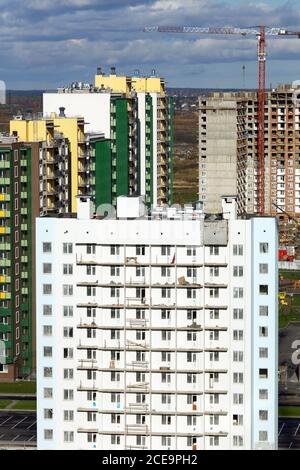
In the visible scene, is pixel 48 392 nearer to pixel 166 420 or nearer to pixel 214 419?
pixel 166 420

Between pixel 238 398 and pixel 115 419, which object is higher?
pixel 238 398

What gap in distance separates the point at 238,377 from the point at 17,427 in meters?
14.1

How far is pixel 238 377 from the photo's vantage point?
61.3 ft

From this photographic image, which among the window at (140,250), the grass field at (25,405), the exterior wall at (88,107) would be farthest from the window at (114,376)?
the exterior wall at (88,107)

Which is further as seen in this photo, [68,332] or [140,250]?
[68,332]

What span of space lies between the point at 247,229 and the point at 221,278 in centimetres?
97

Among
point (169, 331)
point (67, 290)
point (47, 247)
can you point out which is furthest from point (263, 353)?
point (47, 247)

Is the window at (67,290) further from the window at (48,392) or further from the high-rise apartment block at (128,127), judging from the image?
the high-rise apartment block at (128,127)

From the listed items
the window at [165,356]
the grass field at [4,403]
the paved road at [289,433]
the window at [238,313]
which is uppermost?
the window at [238,313]

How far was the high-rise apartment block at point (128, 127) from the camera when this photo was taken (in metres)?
46.8

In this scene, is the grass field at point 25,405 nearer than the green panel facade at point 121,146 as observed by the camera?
Yes

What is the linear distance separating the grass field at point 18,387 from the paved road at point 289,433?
28.5ft

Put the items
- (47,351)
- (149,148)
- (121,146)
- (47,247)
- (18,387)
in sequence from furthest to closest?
(149,148)
(121,146)
(18,387)
(47,351)
(47,247)

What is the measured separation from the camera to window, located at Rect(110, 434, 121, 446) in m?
18.7
